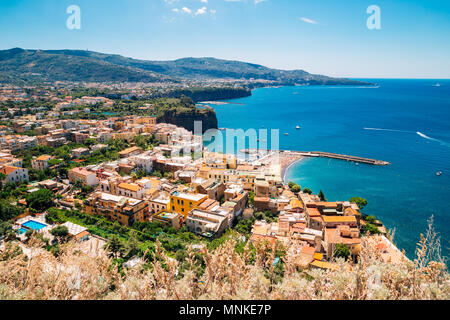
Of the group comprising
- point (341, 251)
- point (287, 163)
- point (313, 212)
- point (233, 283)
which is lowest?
point (341, 251)

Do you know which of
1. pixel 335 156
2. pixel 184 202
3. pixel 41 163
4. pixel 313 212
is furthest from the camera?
pixel 335 156

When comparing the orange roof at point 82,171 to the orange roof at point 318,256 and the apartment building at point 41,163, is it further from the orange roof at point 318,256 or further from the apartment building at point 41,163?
the orange roof at point 318,256

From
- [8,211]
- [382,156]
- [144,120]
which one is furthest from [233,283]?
[144,120]

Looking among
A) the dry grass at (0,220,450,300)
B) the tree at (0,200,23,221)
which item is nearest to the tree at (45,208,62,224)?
the tree at (0,200,23,221)

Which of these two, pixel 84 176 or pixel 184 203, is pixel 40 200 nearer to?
pixel 84 176

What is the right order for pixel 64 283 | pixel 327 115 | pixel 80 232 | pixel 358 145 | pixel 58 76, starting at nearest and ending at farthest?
pixel 64 283
pixel 80 232
pixel 358 145
pixel 327 115
pixel 58 76

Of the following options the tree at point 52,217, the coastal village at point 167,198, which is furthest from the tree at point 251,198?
the tree at point 52,217
